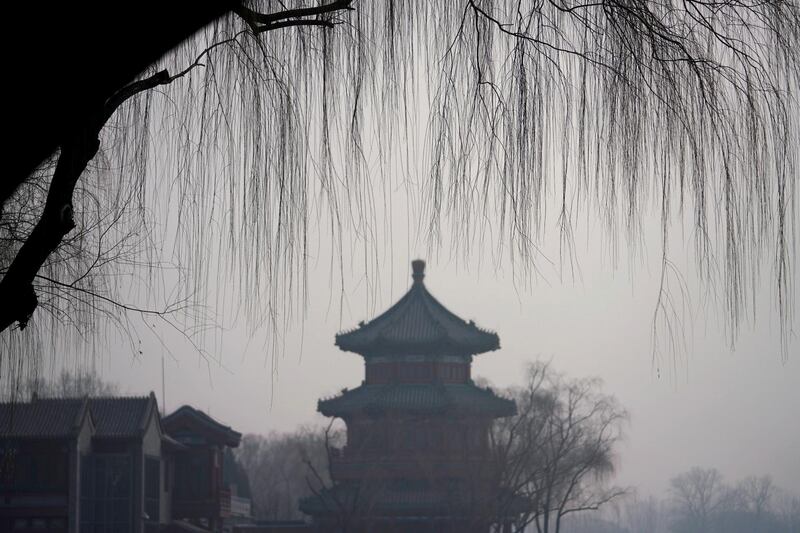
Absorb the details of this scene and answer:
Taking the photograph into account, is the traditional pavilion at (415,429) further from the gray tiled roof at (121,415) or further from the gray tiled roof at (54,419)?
the gray tiled roof at (54,419)

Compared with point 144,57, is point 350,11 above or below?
above

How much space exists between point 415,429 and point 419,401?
0.88 metres

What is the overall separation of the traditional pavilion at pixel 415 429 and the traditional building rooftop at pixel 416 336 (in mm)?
33

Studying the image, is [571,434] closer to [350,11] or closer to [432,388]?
[432,388]

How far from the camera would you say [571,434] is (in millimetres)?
44625

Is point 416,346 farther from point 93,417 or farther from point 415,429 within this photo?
point 93,417

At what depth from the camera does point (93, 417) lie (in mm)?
28562

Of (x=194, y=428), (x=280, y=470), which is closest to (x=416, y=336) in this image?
(x=194, y=428)

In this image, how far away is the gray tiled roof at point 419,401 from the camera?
35.4 meters

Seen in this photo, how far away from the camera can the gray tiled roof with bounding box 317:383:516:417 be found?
35.4 metres

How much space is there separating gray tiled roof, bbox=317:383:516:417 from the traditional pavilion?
0.10ft

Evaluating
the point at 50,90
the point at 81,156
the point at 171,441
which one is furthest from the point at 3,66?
the point at 171,441

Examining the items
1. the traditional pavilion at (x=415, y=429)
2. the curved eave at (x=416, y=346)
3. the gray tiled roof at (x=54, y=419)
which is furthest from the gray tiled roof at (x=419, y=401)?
the gray tiled roof at (x=54, y=419)

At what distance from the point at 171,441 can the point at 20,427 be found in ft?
16.3
